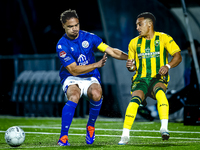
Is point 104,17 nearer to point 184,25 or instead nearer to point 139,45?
point 184,25

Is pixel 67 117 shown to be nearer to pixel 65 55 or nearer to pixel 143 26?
A: pixel 65 55

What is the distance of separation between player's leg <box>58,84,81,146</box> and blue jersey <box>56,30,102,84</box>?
0.33 metres

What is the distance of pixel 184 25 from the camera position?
36.5ft

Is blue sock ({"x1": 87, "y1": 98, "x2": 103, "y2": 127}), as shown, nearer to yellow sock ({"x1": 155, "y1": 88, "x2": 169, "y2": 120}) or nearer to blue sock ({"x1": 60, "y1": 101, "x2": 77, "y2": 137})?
blue sock ({"x1": 60, "y1": 101, "x2": 77, "y2": 137})

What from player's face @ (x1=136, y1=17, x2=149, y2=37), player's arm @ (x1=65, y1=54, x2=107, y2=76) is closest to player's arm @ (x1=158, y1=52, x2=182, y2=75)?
player's face @ (x1=136, y1=17, x2=149, y2=37)

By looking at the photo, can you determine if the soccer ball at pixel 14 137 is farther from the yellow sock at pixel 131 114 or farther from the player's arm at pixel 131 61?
the player's arm at pixel 131 61

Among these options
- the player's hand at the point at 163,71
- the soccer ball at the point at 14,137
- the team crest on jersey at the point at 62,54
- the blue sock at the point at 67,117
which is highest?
the team crest on jersey at the point at 62,54

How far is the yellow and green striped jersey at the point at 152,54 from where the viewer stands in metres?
5.80

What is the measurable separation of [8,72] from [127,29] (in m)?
4.91

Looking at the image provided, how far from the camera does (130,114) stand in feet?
17.9

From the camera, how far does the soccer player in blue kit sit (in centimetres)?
595

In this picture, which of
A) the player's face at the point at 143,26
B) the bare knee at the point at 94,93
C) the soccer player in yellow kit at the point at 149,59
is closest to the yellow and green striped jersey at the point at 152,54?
the soccer player in yellow kit at the point at 149,59

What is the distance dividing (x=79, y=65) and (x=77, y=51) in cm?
21

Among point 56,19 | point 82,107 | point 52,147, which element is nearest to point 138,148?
point 52,147
